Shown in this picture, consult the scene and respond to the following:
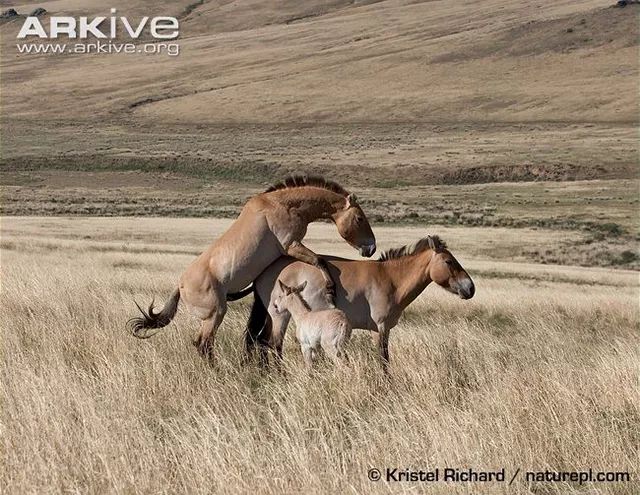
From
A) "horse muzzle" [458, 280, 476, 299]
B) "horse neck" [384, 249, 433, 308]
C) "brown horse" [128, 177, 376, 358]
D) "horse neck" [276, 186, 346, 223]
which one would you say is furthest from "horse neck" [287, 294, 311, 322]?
"horse muzzle" [458, 280, 476, 299]

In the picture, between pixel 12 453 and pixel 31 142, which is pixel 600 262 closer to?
pixel 12 453

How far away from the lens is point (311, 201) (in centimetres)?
879

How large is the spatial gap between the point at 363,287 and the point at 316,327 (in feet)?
2.57

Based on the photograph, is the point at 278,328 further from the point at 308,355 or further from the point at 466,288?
the point at 466,288

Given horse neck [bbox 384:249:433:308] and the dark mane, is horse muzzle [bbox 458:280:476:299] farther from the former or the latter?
the dark mane

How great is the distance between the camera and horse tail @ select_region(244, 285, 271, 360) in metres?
8.89

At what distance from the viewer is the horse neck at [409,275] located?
29.1 feet

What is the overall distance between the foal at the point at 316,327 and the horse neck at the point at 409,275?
796 millimetres

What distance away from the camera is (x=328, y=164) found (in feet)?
305

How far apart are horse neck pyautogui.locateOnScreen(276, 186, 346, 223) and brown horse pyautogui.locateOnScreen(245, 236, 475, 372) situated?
0.45 metres

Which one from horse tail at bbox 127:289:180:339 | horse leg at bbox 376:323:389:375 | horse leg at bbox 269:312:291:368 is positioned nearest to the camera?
horse leg at bbox 376:323:389:375

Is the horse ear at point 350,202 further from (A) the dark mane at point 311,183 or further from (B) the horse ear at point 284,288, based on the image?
(B) the horse ear at point 284,288

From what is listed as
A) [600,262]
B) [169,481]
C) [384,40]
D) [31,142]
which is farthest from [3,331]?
[384,40]

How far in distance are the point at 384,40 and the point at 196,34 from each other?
4862cm
